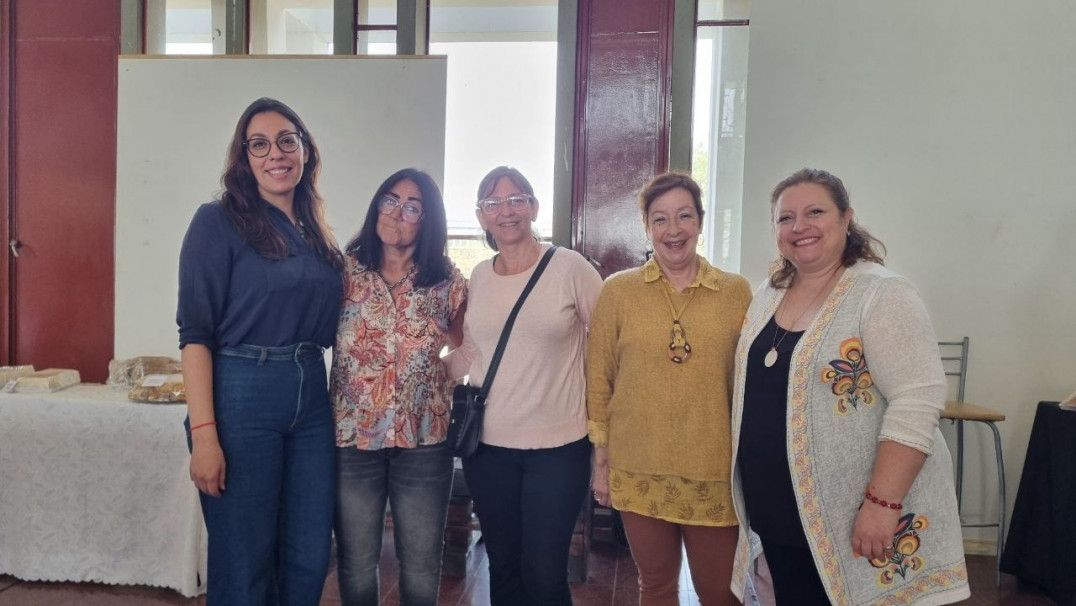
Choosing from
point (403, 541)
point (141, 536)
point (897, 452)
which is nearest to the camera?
point (897, 452)

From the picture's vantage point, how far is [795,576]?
1374 millimetres

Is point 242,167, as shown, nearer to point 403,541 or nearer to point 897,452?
point 403,541

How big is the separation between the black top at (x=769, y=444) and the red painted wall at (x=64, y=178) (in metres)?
3.65

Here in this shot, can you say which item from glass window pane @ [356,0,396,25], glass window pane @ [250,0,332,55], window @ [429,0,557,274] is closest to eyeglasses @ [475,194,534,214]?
window @ [429,0,557,274]

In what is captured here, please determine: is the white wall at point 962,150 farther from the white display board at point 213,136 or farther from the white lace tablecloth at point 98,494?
the white lace tablecloth at point 98,494

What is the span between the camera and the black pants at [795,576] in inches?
53.1

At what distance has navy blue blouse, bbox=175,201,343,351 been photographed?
1431mm

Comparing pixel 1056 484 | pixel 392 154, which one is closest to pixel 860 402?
pixel 1056 484

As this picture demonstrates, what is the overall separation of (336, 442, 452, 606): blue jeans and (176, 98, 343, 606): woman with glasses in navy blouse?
56 mm

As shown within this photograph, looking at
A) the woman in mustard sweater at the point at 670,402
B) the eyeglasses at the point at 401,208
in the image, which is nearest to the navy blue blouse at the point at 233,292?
the eyeglasses at the point at 401,208

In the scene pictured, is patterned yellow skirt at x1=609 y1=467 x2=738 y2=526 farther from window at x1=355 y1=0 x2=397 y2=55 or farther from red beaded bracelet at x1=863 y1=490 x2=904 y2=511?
window at x1=355 y1=0 x2=397 y2=55

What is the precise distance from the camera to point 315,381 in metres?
1.56

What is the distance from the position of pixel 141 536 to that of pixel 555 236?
2.24 m

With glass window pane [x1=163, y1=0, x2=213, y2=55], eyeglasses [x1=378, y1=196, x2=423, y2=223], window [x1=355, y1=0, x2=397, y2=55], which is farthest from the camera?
glass window pane [x1=163, y1=0, x2=213, y2=55]
